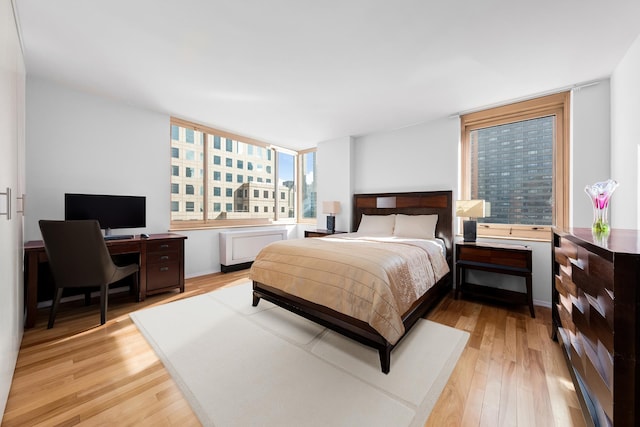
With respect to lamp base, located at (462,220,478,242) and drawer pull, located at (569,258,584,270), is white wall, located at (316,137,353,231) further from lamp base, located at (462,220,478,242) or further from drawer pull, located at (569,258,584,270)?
drawer pull, located at (569,258,584,270)

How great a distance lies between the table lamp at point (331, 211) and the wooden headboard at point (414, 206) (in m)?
0.35

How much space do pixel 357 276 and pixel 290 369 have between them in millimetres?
805

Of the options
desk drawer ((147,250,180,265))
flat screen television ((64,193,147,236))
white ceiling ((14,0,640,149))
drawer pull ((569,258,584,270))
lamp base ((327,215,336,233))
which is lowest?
desk drawer ((147,250,180,265))

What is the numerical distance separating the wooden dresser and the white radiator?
13.6 ft

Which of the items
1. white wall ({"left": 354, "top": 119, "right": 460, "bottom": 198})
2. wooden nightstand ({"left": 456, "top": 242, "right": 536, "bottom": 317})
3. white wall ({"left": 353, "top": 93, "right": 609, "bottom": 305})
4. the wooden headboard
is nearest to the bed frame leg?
wooden nightstand ({"left": 456, "top": 242, "right": 536, "bottom": 317})

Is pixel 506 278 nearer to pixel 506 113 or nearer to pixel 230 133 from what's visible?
pixel 506 113

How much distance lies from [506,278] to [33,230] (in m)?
5.58

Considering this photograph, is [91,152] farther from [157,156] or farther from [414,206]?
[414,206]

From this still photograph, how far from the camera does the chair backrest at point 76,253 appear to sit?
2.22 m

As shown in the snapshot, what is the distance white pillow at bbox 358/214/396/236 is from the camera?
387 centimetres

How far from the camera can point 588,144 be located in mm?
2684

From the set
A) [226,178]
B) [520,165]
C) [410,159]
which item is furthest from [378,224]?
[226,178]

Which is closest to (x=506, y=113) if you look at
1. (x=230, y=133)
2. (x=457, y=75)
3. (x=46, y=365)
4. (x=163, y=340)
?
(x=457, y=75)

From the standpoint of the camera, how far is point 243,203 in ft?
16.0
